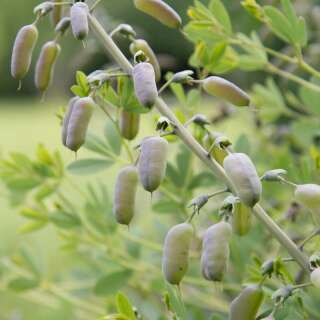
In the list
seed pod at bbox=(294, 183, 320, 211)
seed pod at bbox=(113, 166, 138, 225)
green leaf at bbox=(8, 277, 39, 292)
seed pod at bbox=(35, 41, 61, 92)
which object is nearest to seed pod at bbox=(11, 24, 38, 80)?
seed pod at bbox=(35, 41, 61, 92)

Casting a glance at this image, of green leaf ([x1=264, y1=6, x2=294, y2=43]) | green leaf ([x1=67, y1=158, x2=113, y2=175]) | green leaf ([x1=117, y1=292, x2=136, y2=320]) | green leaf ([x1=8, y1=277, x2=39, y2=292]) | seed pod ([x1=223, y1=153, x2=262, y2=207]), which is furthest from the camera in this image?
green leaf ([x1=8, y1=277, x2=39, y2=292])

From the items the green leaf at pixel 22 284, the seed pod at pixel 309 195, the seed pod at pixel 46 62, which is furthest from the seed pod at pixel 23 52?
the green leaf at pixel 22 284

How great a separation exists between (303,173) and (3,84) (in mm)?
12382

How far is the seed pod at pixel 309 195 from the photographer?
55 cm

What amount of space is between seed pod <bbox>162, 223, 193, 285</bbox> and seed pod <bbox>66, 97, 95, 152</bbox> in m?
0.09

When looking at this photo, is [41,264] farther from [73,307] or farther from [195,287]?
[195,287]

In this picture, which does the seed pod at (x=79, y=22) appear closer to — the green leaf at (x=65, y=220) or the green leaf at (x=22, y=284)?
the green leaf at (x=65, y=220)

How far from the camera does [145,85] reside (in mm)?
527

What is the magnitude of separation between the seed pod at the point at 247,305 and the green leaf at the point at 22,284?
51 cm

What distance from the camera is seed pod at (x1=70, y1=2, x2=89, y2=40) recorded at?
0.56 meters

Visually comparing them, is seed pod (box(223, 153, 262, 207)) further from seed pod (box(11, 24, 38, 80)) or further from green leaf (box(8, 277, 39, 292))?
green leaf (box(8, 277, 39, 292))

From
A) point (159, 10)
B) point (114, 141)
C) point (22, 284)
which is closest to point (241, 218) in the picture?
point (159, 10)

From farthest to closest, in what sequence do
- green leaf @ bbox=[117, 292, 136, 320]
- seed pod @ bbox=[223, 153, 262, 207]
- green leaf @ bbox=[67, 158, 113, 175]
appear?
green leaf @ bbox=[67, 158, 113, 175]
green leaf @ bbox=[117, 292, 136, 320]
seed pod @ bbox=[223, 153, 262, 207]

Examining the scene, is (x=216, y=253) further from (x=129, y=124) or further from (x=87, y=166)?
(x=87, y=166)
